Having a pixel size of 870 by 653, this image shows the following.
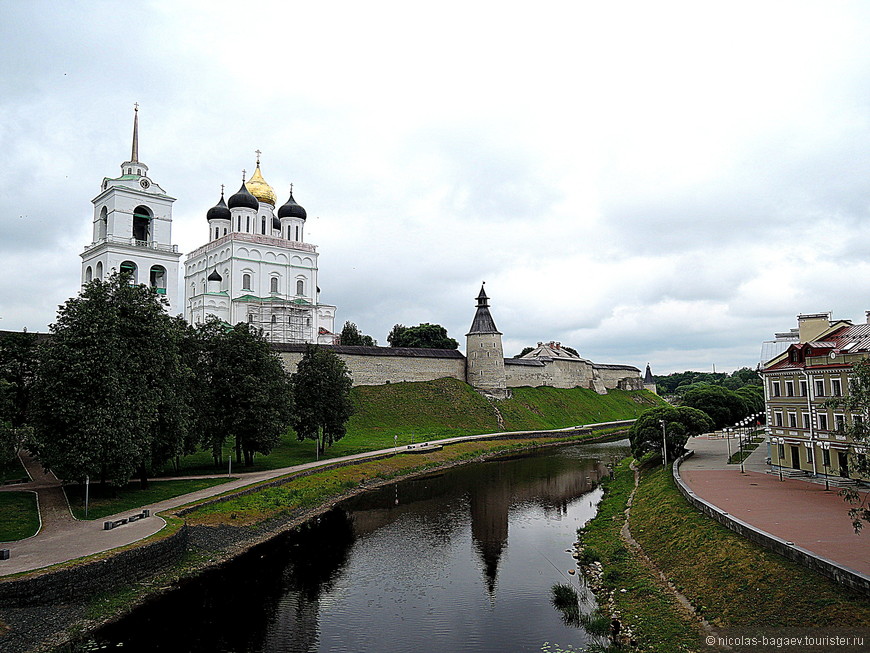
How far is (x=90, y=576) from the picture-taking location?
1410 centimetres

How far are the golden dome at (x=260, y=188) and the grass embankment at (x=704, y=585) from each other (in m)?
52.7

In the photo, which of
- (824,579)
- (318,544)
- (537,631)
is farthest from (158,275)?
(824,579)

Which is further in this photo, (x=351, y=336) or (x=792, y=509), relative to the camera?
(x=351, y=336)

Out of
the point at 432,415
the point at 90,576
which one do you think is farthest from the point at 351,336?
the point at 90,576

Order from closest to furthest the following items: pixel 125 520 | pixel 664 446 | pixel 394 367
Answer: pixel 125 520, pixel 664 446, pixel 394 367

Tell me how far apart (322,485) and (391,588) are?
12537 millimetres

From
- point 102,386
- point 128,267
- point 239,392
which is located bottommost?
point 239,392

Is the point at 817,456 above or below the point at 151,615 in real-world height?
above

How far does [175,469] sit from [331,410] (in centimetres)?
919

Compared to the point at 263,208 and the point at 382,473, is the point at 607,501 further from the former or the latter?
the point at 263,208

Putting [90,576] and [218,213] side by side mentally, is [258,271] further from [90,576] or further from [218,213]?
[90,576]

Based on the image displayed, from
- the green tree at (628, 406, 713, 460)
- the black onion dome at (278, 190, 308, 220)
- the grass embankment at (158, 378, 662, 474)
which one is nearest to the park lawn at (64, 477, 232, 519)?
the grass embankment at (158, 378, 662, 474)

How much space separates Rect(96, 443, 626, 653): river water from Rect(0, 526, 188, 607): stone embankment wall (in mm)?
1204

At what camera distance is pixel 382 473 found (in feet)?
105
